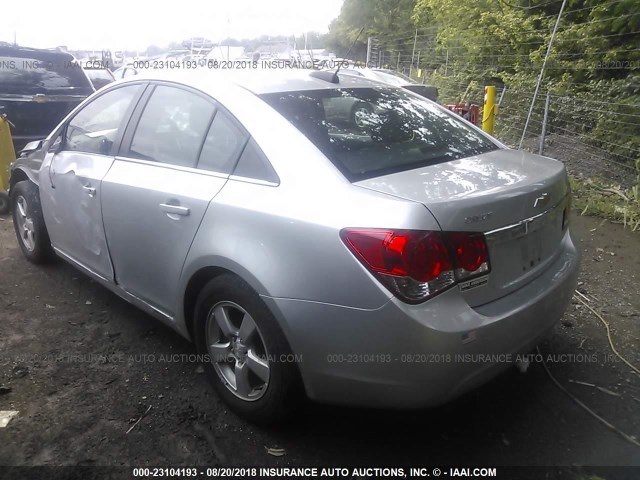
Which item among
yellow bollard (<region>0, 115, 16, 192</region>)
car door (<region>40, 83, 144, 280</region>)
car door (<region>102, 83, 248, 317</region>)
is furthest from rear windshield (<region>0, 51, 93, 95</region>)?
car door (<region>102, 83, 248, 317</region>)

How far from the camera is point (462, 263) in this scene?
6.59 ft

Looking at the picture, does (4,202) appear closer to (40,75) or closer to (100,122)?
(40,75)

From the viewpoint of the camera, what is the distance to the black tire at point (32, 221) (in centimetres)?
409

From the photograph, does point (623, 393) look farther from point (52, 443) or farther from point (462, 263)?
point (52, 443)

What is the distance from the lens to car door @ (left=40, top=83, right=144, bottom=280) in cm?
323

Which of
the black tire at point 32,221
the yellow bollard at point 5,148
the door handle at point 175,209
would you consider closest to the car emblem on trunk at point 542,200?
the door handle at point 175,209

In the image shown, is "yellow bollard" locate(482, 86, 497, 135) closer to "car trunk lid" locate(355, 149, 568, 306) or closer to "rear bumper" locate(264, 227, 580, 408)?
"car trunk lid" locate(355, 149, 568, 306)

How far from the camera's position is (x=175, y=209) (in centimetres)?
262

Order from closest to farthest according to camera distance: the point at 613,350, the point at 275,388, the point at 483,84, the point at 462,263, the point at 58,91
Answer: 1. the point at 462,263
2. the point at 275,388
3. the point at 613,350
4. the point at 58,91
5. the point at 483,84

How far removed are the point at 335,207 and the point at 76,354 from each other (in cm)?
200

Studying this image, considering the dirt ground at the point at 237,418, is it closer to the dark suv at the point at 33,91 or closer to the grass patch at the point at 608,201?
the grass patch at the point at 608,201

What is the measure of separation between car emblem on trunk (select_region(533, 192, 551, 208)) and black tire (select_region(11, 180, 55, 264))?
138 inches

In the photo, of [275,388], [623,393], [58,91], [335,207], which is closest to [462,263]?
[335,207]

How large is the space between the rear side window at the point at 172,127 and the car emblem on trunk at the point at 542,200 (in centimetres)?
159
